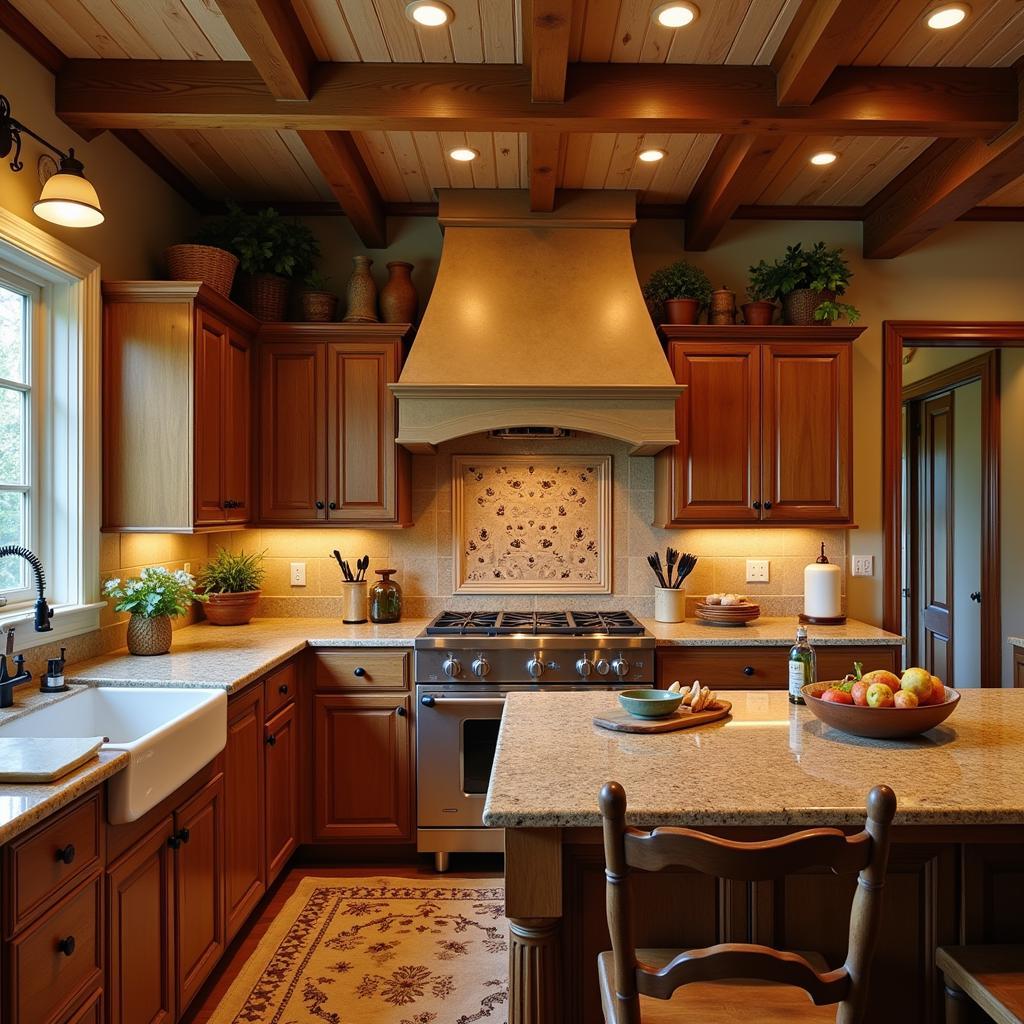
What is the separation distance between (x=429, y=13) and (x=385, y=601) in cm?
234

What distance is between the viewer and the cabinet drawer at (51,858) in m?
1.47

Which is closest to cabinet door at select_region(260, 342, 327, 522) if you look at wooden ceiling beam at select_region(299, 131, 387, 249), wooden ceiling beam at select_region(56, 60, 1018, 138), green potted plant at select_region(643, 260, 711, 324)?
wooden ceiling beam at select_region(299, 131, 387, 249)

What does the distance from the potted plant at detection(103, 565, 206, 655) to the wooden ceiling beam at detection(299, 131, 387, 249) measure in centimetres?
163

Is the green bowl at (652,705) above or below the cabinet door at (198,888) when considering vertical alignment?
above

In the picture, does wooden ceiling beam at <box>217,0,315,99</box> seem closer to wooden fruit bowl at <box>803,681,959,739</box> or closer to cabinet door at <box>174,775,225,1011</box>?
cabinet door at <box>174,775,225,1011</box>

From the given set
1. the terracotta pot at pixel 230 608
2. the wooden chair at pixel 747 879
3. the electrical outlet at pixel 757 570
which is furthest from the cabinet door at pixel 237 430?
the wooden chair at pixel 747 879

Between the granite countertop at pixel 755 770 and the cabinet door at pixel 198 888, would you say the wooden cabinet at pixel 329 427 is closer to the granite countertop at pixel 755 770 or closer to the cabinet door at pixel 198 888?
the cabinet door at pixel 198 888

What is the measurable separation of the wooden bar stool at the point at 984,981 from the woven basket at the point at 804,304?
2.75m

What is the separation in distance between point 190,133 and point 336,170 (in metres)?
0.58

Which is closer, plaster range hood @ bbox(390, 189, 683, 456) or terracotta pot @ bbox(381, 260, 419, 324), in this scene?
plaster range hood @ bbox(390, 189, 683, 456)

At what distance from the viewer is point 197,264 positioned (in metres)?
3.17

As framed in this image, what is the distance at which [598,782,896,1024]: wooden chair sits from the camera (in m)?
1.13

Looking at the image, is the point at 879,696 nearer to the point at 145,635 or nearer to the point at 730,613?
the point at 730,613

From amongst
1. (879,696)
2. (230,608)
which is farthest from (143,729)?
(879,696)
